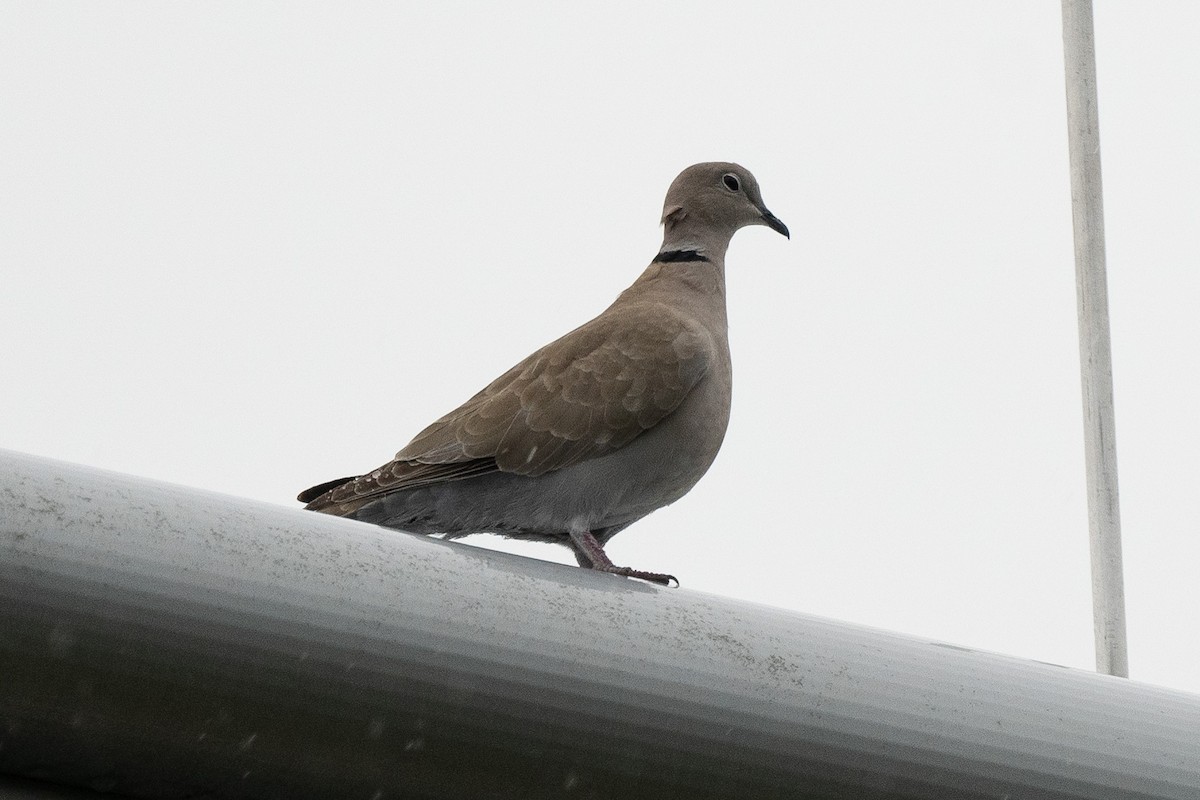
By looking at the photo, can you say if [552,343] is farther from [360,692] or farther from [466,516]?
[360,692]

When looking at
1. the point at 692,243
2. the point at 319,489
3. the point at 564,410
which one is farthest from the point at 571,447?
the point at 692,243

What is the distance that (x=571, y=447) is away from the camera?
1618 mm

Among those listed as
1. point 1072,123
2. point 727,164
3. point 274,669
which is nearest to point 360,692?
point 274,669

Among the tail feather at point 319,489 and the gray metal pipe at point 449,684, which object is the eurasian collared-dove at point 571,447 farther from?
the gray metal pipe at point 449,684

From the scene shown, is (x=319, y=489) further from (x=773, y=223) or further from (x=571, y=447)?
(x=773, y=223)

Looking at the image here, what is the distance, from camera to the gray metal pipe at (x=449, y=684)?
19.1 inches

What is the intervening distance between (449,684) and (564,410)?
111cm

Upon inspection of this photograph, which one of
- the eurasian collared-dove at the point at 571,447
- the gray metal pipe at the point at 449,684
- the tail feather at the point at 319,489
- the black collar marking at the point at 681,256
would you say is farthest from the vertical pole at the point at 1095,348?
the gray metal pipe at the point at 449,684

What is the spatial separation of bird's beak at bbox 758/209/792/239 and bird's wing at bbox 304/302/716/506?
463 millimetres

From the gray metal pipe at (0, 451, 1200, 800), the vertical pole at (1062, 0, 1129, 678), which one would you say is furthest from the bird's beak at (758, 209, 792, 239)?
the gray metal pipe at (0, 451, 1200, 800)

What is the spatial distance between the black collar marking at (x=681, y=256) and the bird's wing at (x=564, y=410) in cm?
28

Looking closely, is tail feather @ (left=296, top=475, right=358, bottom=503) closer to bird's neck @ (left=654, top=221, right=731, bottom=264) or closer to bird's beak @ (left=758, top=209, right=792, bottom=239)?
bird's neck @ (left=654, top=221, right=731, bottom=264)

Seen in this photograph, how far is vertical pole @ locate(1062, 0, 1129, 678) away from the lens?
2.53 meters

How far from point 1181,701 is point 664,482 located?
1064 mm
